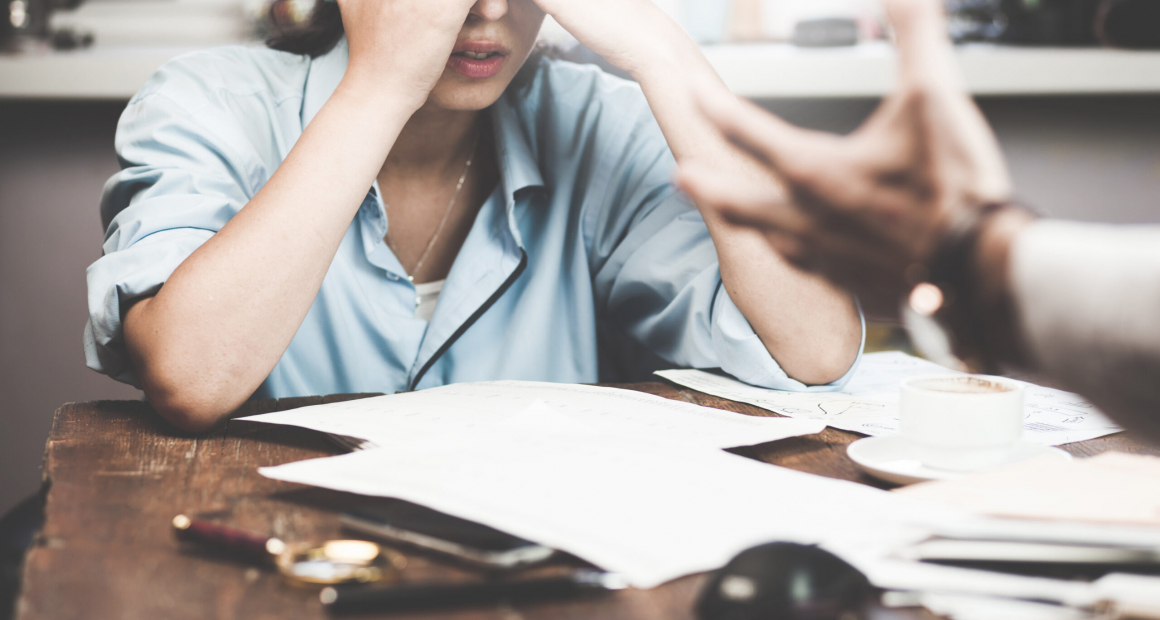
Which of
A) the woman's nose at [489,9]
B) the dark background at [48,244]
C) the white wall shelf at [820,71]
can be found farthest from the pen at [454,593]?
the dark background at [48,244]

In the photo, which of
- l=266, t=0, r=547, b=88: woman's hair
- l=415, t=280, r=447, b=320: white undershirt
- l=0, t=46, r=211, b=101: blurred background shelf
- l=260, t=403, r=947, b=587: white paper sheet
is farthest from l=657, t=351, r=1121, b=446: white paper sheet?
l=0, t=46, r=211, b=101: blurred background shelf

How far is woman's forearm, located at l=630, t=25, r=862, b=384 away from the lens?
0.74 metres

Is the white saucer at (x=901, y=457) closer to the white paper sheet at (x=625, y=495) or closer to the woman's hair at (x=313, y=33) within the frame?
the white paper sheet at (x=625, y=495)

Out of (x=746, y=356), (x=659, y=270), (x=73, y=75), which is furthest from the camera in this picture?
(x=73, y=75)

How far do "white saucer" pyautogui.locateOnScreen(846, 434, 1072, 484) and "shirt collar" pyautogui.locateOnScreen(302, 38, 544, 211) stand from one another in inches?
19.8

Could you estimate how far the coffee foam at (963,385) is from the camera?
507 mm

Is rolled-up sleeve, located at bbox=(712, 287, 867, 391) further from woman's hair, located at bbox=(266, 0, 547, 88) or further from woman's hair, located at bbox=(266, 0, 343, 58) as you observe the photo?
woman's hair, located at bbox=(266, 0, 343, 58)

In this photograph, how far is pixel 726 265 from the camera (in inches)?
29.7

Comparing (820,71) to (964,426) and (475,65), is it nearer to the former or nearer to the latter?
(475,65)

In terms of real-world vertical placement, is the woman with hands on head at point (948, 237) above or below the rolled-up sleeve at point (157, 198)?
above

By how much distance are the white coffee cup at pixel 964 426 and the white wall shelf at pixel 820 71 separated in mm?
1089

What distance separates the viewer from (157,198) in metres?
0.71

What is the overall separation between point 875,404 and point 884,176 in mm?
416

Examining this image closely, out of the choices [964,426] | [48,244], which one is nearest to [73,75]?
[48,244]
